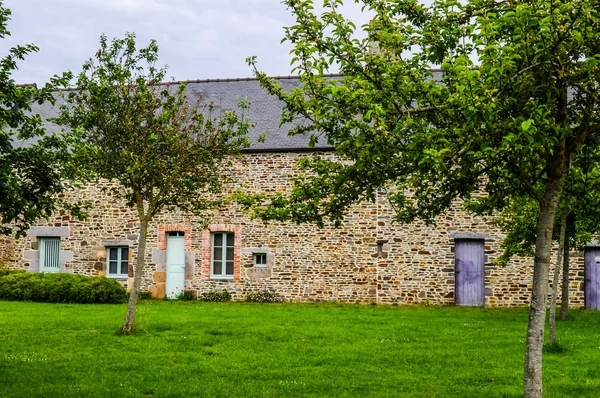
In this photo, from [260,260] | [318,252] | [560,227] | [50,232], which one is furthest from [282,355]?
[50,232]

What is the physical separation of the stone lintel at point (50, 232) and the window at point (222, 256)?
4.98 metres

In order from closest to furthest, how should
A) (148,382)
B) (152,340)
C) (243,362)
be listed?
(148,382) < (243,362) < (152,340)

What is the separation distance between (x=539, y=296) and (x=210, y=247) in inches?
602

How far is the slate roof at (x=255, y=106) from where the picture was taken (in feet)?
66.6

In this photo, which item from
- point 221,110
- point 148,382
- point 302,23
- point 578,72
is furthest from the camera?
point 221,110

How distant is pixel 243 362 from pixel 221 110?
12971 mm

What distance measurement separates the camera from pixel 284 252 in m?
20.1

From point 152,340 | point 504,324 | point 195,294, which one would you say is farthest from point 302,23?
point 195,294

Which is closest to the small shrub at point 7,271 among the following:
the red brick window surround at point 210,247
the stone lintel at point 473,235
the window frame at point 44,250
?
the window frame at point 44,250

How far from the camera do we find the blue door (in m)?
20.8

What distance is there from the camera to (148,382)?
859cm

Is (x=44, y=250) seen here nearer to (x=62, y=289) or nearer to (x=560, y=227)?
(x=62, y=289)

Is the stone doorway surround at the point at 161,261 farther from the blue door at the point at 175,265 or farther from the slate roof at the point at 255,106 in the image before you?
the slate roof at the point at 255,106

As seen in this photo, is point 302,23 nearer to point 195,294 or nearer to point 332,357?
point 332,357
